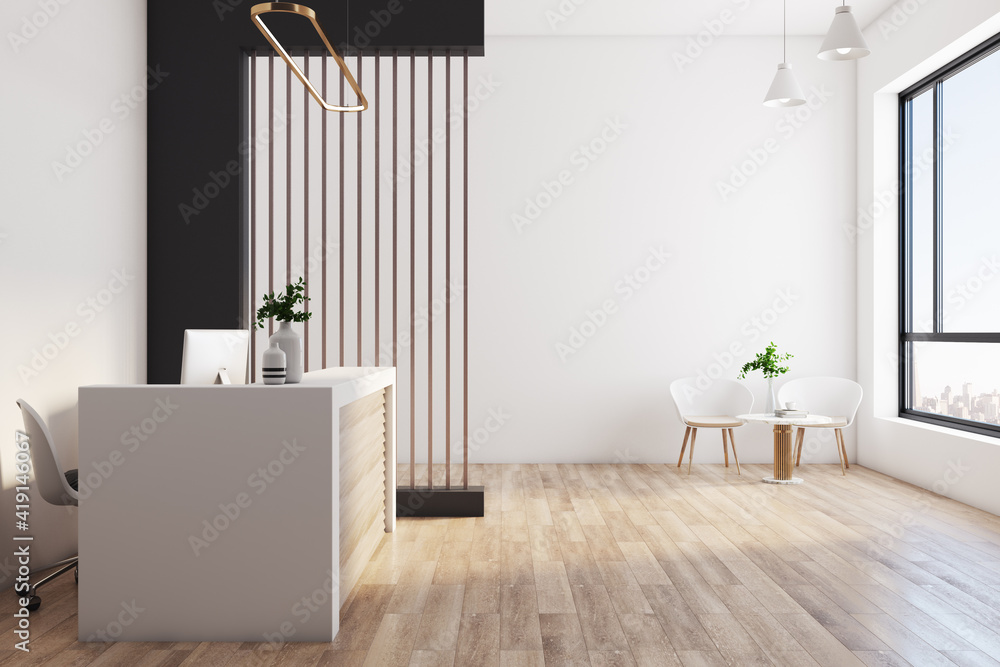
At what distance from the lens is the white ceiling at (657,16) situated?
18.9ft

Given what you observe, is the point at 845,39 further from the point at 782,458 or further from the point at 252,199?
the point at 252,199

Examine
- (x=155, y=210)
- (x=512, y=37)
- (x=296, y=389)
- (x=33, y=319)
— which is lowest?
(x=296, y=389)

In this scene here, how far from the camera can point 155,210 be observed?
13.7ft

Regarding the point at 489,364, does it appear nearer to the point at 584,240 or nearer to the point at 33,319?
the point at 584,240

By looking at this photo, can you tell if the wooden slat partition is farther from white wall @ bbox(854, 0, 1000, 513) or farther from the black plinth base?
white wall @ bbox(854, 0, 1000, 513)

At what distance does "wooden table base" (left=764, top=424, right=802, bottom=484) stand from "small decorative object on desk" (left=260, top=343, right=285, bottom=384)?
3.96 metres

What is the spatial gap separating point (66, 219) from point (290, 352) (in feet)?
5.05

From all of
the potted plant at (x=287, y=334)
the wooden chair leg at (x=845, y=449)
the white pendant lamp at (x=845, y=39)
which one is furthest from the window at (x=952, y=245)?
the potted plant at (x=287, y=334)

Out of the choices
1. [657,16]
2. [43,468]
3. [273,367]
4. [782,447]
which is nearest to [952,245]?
[782,447]

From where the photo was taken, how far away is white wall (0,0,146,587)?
3.10 metres

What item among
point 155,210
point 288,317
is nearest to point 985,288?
point 288,317

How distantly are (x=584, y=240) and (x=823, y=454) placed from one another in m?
2.79

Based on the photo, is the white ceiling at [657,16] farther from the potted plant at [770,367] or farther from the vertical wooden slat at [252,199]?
the potted plant at [770,367]

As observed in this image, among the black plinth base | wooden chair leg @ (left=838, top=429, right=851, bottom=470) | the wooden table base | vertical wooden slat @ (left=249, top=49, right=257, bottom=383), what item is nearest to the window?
wooden chair leg @ (left=838, top=429, right=851, bottom=470)
